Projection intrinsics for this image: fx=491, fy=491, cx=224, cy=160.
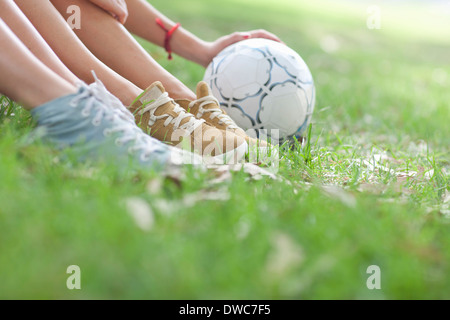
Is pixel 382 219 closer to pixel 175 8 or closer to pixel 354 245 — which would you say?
pixel 354 245

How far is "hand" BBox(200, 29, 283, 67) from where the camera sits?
9.66 ft

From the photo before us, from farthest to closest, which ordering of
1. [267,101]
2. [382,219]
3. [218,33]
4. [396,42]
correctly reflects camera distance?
[396,42], [218,33], [267,101], [382,219]

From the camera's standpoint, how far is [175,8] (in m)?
→ 10.5

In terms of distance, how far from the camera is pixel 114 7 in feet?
8.05

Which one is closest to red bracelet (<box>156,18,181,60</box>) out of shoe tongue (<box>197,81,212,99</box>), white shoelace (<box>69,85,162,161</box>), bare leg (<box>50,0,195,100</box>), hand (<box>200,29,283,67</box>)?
hand (<box>200,29,283,67</box>)

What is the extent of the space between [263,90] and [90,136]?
48.2 inches

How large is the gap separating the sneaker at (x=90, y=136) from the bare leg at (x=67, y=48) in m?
0.46

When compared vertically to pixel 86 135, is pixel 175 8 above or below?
above

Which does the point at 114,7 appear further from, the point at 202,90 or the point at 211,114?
the point at 211,114

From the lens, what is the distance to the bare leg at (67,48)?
7.09 ft

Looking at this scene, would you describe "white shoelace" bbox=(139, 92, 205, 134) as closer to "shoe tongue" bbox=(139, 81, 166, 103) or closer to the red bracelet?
"shoe tongue" bbox=(139, 81, 166, 103)

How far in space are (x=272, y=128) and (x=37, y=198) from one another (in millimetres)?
1585
